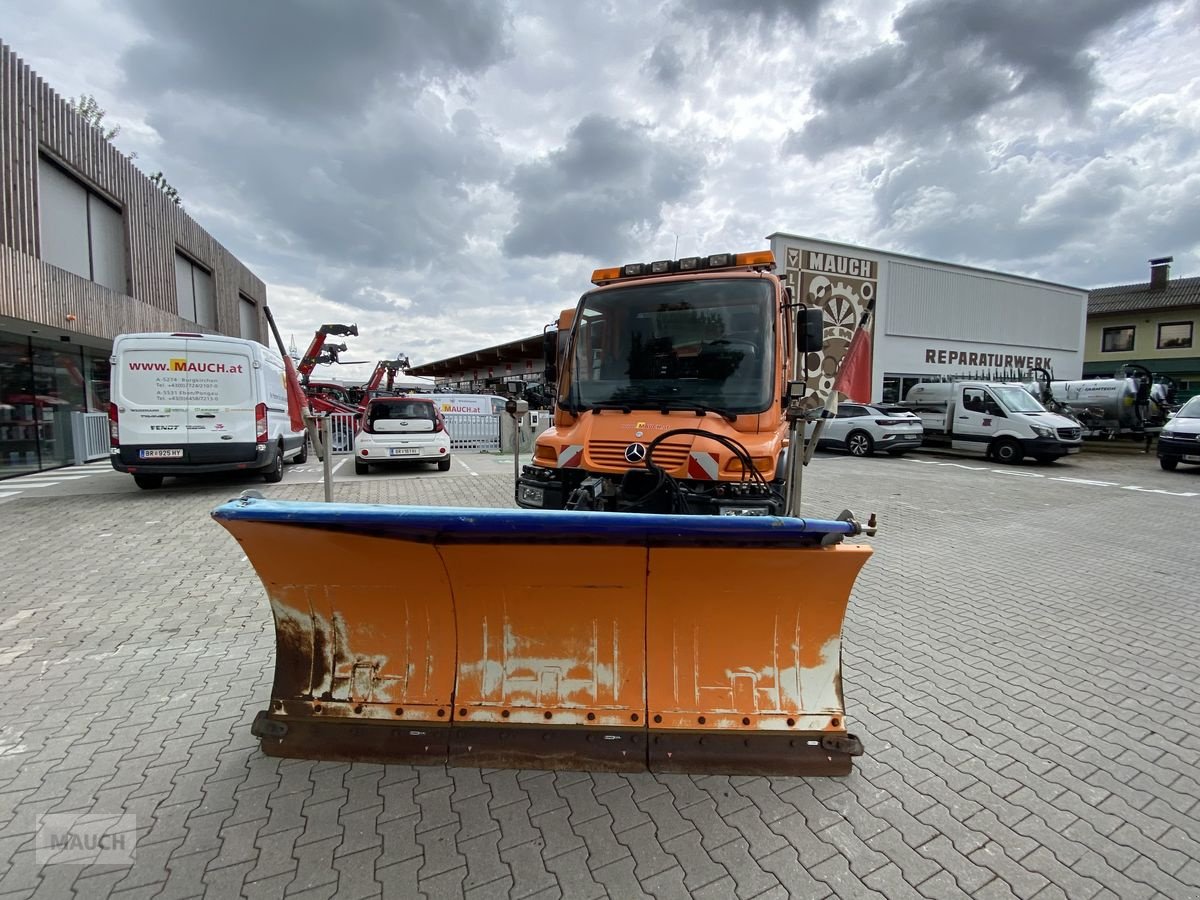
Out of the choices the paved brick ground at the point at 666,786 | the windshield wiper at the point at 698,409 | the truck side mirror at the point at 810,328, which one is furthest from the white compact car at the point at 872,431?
the windshield wiper at the point at 698,409

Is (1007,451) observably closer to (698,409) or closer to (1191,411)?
(1191,411)

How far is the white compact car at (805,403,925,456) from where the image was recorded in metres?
16.5

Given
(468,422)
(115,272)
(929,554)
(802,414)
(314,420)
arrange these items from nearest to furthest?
(802,414), (314,420), (929,554), (115,272), (468,422)

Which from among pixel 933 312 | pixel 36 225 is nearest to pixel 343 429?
pixel 36 225

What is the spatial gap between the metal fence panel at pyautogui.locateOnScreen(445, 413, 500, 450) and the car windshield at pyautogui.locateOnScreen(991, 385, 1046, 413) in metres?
15.1

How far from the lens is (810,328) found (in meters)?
4.64

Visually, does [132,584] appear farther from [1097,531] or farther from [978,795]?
[1097,531]

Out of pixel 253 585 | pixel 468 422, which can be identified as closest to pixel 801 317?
pixel 253 585

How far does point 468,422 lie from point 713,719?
17329 mm

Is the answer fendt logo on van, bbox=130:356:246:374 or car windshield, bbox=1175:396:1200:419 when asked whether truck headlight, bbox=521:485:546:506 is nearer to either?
fendt logo on van, bbox=130:356:246:374

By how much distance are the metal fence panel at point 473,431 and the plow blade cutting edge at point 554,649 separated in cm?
1660

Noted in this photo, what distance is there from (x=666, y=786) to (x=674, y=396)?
2882mm

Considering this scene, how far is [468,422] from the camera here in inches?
744

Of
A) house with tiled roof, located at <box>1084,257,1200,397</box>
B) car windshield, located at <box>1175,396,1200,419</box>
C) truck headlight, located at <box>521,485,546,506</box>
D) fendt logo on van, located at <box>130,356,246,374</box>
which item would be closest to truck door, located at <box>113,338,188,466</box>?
fendt logo on van, located at <box>130,356,246,374</box>
